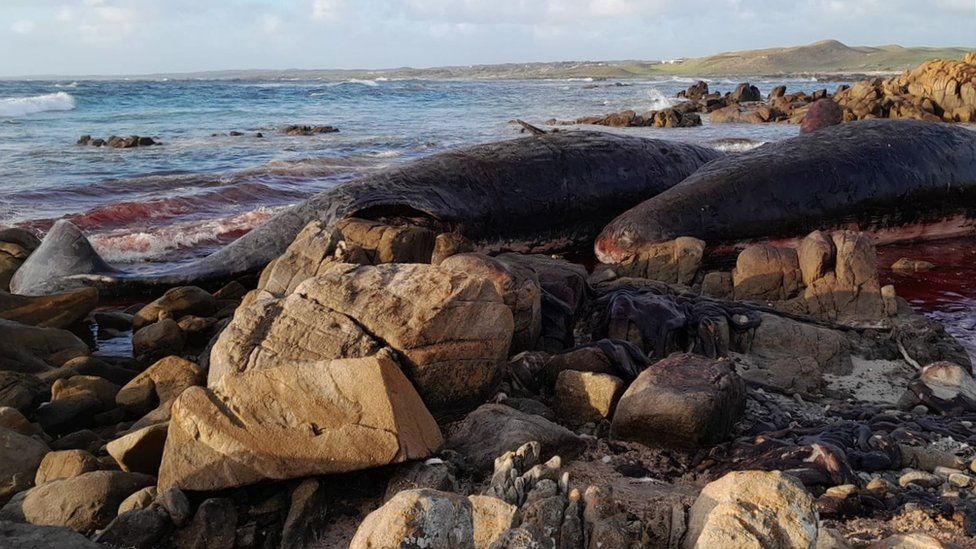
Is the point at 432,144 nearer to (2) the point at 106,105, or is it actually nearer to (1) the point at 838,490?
(1) the point at 838,490

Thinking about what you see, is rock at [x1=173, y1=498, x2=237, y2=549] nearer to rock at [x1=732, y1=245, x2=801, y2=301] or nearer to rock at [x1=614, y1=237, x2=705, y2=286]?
rock at [x1=732, y1=245, x2=801, y2=301]

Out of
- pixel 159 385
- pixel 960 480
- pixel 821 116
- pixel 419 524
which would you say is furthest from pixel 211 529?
pixel 821 116

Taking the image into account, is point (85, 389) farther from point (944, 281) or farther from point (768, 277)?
point (944, 281)

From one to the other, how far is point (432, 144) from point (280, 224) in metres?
13.0

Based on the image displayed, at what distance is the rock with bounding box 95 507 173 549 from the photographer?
3.11 meters

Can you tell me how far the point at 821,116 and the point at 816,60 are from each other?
113993 millimetres

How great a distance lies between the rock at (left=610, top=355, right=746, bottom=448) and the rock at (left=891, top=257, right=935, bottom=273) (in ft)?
15.2

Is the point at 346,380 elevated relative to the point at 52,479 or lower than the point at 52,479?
elevated

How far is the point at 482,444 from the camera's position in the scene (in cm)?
364

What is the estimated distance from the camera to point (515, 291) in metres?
4.84

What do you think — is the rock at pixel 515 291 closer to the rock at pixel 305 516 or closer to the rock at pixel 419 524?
the rock at pixel 305 516

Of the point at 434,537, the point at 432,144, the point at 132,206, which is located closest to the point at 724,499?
the point at 434,537

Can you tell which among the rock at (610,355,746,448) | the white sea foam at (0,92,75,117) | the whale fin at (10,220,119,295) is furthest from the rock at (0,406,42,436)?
the white sea foam at (0,92,75,117)

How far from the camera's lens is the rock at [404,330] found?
3.97 meters
